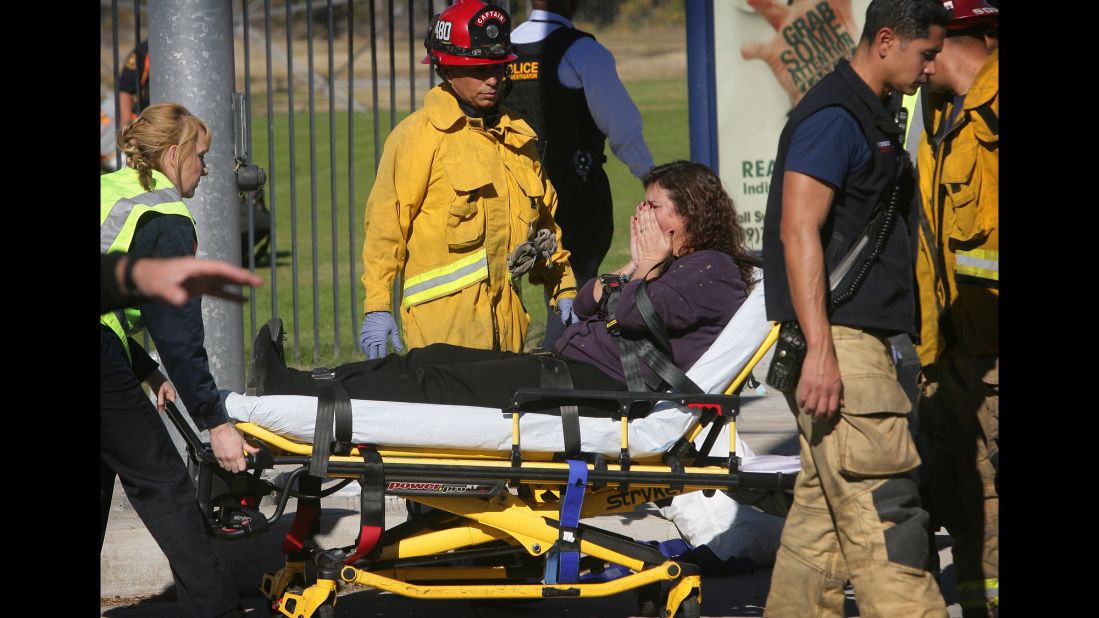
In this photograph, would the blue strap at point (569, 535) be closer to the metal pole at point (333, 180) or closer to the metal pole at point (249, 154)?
the metal pole at point (249, 154)

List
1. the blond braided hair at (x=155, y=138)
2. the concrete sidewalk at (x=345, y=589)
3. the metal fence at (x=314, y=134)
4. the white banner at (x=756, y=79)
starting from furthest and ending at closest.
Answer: the white banner at (x=756, y=79) < the metal fence at (x=314, y=134) < the concrete sidewalk at (x=345, y=589) < the blond braided hair at (x=155, y=138)

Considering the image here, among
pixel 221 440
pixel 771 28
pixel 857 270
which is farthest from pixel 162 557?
pixel 771 28

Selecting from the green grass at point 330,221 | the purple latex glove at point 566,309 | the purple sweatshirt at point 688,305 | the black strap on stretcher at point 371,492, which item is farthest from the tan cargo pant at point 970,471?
the green grass at point 330,221

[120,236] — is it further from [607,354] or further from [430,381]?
[607,354]

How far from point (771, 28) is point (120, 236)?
508 centimetres

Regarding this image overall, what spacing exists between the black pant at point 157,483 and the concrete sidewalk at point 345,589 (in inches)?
27.1

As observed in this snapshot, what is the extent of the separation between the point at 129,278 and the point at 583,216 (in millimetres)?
3963

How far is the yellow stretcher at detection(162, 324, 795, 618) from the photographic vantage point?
13.2ft

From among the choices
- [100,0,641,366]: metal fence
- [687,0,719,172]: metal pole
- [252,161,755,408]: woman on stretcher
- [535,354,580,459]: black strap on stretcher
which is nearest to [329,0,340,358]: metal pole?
[100,0,641,366]: metal fence

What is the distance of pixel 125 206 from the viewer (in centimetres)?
392

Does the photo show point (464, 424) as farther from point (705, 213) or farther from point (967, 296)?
point (967, 296)

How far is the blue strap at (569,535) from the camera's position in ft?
13.1

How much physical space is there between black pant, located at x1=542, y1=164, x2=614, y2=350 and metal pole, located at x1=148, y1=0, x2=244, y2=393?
4.97 feet

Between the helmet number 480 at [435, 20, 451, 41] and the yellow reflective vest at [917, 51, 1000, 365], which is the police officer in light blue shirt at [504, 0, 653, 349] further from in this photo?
the yellow reflective vest at [917, 51, 1000, 365]
